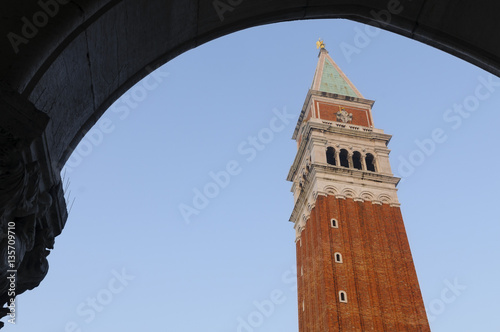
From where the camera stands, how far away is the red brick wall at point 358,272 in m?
32.8

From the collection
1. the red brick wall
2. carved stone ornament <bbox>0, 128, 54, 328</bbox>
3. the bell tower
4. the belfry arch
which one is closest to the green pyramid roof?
the bell tower

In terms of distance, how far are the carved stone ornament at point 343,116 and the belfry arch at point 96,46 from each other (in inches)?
→ 1563

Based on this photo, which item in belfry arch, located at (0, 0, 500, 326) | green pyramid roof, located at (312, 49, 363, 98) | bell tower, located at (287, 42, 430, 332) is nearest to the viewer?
belfry arch, located at (0, 0, 500, 326)

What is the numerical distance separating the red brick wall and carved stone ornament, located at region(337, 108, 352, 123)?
8923mm

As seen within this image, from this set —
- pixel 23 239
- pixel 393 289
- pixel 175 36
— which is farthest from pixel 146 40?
pixel 393 289

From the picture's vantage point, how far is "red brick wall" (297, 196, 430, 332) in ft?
108

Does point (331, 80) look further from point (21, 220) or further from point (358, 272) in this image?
point (21, 220)

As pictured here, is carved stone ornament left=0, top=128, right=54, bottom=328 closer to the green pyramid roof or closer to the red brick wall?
the red brick wall

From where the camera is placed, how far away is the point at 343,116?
44.8 meters

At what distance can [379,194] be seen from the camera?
39188mm

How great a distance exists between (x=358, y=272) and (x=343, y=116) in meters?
15.1

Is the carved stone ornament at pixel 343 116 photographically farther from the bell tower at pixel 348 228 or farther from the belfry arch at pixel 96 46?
the belfry arch at pixel 96 46

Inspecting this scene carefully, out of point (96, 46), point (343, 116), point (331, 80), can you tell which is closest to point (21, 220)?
point (96, 46)

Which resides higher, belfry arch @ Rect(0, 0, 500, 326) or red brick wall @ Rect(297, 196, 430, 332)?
red brick wall @ Rect(297, 196, 430, 332)
